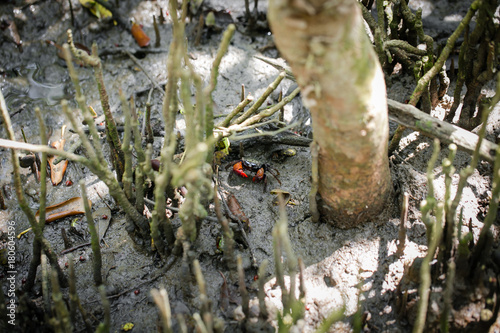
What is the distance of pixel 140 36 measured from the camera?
4.48 m

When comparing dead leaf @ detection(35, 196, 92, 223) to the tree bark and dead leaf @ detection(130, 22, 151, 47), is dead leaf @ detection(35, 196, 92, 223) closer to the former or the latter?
the tree bark

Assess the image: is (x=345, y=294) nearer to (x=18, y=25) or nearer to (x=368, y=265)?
(x=368, y=265)

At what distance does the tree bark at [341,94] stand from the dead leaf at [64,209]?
6.19ft

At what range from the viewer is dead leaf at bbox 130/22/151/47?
4461 millimetres

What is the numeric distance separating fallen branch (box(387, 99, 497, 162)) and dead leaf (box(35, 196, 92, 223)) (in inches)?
95.3

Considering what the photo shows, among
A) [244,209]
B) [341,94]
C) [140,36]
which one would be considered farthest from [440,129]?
[140,36]

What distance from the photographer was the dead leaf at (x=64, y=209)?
3.01 metres

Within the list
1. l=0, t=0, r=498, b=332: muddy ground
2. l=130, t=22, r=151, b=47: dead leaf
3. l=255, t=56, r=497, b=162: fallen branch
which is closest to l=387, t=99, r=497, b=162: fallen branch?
l=255, t=56, r=497, b=162: fallen branch

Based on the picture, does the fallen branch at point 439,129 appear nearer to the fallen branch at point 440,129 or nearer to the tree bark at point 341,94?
the fallen branch at point 440,129

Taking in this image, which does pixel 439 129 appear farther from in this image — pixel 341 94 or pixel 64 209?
pixel 64 209

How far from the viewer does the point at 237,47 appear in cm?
450

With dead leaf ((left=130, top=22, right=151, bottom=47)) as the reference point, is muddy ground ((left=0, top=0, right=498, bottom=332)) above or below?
below

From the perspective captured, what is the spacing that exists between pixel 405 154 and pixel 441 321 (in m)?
1.42

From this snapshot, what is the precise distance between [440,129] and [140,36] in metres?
3.41
